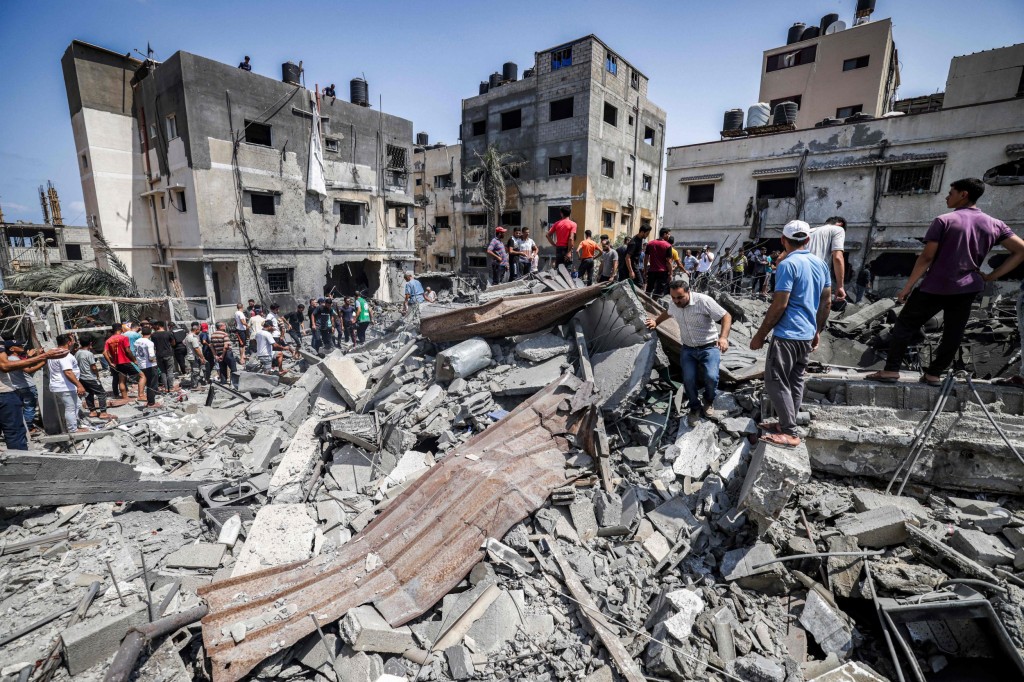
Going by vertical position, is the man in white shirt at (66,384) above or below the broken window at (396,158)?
below

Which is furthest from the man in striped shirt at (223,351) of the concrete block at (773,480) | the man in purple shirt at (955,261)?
the man in purple shirt at (955,261)

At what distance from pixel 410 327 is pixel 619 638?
6888 millimetres

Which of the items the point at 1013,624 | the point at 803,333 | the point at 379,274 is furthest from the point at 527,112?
the point at 1013,624

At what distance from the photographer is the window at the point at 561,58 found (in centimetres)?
2131

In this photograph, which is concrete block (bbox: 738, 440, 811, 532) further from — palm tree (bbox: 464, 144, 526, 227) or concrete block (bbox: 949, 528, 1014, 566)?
palm tree (bbox: 464, 144, 526, 227)

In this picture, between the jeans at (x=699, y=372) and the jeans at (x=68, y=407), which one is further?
the jeans at (x=68, y=407)

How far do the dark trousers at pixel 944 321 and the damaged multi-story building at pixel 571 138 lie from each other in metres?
19.2

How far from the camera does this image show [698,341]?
4500 millimetres

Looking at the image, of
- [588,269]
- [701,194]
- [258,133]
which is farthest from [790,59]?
[258,133]

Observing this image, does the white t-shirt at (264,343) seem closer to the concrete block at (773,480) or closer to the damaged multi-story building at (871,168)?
the concrete block at (773,480)

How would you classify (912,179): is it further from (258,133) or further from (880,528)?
(258,133)

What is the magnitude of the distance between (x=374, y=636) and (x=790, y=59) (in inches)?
1243

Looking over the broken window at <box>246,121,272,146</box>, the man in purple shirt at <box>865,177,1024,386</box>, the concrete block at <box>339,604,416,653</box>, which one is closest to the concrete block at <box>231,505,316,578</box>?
the concrete block at <box>339,604,416,653</box>

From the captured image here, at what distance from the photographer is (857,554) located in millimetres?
3070
